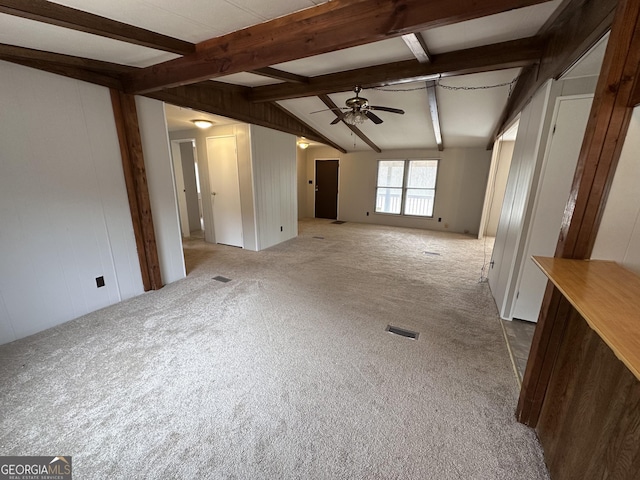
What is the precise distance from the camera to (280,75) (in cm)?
309

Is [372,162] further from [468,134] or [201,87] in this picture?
[201,87]

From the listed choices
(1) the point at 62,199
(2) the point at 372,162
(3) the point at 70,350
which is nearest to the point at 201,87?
(1) the point at 62,199

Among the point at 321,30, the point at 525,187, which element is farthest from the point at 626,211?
the point at 321,30

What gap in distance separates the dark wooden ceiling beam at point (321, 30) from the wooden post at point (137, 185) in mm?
823

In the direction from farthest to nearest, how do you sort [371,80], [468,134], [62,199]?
[468,134] → [371,80] → [62,199]

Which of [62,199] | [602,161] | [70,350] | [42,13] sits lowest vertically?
[70,350]

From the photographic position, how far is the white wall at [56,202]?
2035 millimetres

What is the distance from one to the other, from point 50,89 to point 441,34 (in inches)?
139

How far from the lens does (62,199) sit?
2.31 meters

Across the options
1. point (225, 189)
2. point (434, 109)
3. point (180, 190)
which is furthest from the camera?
point (180, 190)

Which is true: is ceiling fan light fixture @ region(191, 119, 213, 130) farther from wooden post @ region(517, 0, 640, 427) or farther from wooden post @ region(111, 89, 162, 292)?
wooden post @ region(517, 0, 640, 427)

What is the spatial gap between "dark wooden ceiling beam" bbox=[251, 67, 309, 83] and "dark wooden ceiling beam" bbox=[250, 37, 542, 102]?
14 centimetres

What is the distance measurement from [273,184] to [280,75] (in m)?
2.13

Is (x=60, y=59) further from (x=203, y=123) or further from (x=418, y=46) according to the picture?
(x=418, y=46)
